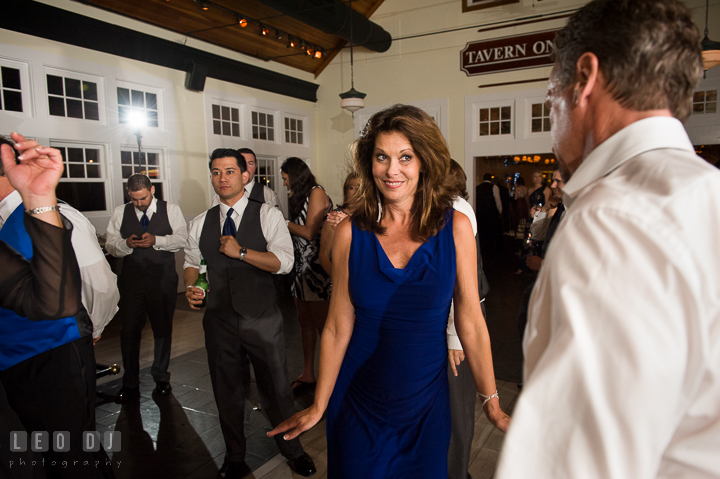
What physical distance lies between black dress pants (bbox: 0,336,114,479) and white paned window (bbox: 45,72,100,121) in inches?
221

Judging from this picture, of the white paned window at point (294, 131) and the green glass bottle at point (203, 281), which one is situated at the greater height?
the white paned window at point (294, 131)

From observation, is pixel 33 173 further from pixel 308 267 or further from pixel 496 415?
pixel 308 267

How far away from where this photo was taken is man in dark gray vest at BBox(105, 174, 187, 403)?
361cm

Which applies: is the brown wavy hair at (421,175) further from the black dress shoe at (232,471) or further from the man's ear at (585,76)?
the black dress shoe at (232,471)

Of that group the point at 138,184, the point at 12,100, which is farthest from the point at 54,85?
the point at 138,184

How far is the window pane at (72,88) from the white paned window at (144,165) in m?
0.93

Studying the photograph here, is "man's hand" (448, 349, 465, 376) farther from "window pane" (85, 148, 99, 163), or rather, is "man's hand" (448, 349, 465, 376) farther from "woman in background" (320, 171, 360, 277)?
"window pane" (85, 148, 99, 163)

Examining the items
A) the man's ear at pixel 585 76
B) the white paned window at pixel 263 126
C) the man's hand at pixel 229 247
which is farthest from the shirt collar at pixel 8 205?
the white paned window at pixel 263 126

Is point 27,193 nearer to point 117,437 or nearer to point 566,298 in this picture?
point 566,298

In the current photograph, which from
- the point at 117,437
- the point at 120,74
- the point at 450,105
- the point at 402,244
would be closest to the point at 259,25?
the point at 120,74

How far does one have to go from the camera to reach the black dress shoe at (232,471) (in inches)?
98.5

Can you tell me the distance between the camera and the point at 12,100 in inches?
220

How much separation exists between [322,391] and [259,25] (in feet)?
27.4

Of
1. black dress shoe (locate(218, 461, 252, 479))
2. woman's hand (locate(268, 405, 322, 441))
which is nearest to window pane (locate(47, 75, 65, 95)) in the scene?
black dress shoe (locate(218, 461, 252, 479))
